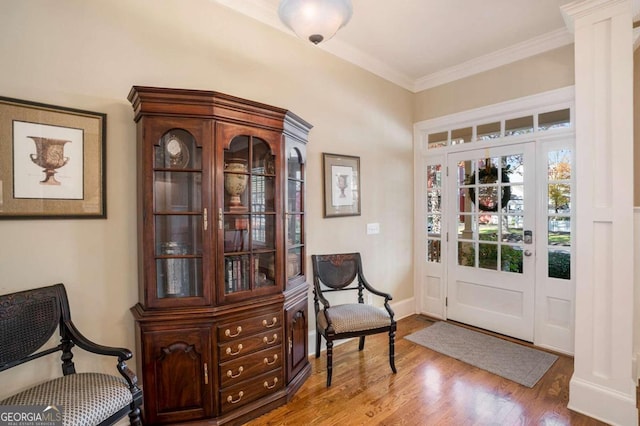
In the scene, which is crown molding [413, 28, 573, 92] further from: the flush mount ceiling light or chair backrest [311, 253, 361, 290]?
the flush mount ceiling light

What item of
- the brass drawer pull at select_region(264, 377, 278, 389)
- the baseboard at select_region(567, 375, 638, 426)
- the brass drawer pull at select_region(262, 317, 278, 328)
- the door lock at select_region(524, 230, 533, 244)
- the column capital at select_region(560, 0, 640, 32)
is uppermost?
the column capital at select_region(560, 0, 640, 32)

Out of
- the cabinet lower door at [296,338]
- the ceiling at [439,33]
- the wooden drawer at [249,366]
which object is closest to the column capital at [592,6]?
the ceiling at [439,33]

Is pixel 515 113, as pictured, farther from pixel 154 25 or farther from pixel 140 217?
pixel 140 217

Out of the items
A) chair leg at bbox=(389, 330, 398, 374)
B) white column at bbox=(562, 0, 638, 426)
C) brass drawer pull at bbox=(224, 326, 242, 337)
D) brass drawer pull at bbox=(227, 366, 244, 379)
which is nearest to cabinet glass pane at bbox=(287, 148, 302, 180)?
brass drawer pull at bbox=(224, 326, 242, 337)

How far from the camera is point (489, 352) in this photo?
2.90 m

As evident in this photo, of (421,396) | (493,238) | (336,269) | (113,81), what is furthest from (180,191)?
(493,238)

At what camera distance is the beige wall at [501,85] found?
2887mm

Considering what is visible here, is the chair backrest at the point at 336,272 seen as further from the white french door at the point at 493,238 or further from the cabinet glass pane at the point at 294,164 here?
the white french door at the point at 493,238

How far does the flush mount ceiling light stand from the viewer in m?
1.38

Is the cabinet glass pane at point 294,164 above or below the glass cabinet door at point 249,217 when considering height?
above

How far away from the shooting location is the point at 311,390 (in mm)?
2314

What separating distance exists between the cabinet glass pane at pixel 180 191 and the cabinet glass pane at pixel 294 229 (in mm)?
689

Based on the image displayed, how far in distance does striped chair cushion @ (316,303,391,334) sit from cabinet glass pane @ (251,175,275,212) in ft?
3.44

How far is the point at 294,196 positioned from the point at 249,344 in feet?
3.63
